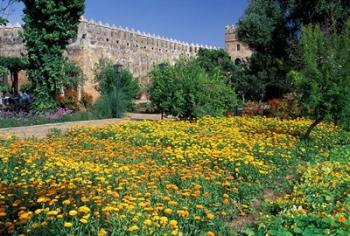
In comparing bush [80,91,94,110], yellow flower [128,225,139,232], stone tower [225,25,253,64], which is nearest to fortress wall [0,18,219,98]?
bush [80,91,94,110]

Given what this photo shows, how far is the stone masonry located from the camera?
32.8 metres

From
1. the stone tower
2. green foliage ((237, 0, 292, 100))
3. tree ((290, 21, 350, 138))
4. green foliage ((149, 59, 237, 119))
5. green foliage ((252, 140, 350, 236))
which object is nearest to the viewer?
green foliage ((252, 140, 350, 236))

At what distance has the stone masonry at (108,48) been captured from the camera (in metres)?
32.8

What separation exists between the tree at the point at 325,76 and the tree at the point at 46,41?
13607 millimetres

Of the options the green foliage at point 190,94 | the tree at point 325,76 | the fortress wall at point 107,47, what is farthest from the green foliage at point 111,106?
the fortress wall at point 107,47

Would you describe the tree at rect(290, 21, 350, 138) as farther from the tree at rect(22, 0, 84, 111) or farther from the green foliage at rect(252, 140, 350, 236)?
the tree at rect(22, 0, 84, 111)

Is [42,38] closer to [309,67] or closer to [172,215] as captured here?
[309,67]

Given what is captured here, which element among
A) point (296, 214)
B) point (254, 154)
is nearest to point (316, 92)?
point (254, 154)

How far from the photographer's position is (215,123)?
43.6 ft

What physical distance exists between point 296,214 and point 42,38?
61.5ft

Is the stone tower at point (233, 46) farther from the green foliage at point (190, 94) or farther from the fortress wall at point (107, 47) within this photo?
the green foliage at point (190, 94)

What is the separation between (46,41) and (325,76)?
580 inches

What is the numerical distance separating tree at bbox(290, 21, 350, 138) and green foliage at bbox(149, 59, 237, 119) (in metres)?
5.23

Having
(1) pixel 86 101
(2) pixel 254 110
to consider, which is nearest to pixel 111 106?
(2) pixel 254 110
